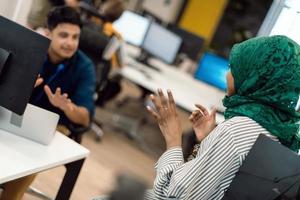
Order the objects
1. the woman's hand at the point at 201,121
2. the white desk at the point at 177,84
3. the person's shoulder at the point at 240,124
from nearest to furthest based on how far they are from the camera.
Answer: the person's shoulder at the point at 240,124, the woman's hand at the point at 201,121, the white desk at the point at 177,84

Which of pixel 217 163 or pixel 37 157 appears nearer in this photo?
pixel 217 163

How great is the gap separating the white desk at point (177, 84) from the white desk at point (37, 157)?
1949 millimetres

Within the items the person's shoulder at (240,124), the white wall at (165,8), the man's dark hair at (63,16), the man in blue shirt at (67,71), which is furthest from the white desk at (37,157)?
the white wall at (165,8)

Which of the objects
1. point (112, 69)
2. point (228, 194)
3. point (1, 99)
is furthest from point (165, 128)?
point (112, 69)

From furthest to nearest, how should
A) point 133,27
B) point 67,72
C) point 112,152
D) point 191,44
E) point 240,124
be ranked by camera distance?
point 191,44, point 133,27, point 112,152, point 67,72, point 240,124

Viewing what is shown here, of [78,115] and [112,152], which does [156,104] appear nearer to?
[78,115]

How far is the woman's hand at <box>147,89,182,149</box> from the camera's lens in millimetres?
1655

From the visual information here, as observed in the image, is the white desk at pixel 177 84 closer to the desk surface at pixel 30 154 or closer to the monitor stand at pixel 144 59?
the monitor stand at pixel 144 59

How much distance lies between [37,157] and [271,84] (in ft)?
2.95

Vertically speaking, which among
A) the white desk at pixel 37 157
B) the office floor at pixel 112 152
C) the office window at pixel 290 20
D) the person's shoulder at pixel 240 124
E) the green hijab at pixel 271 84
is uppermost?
the office window at pixel 290 20

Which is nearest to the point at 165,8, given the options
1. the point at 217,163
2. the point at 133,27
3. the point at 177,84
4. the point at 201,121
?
the point at 133,27

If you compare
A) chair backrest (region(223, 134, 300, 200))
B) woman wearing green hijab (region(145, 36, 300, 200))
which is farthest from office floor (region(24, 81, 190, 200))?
chair backrest (region(223, 134, 300, 200))

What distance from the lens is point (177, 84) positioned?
14.9 feet

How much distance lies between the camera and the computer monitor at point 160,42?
480cm
